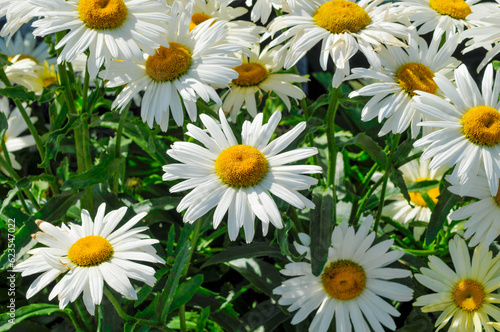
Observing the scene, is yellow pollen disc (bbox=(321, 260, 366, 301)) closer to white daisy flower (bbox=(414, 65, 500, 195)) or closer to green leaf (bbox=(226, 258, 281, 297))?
green leaf (bbox=(226, 258, 281, 297))

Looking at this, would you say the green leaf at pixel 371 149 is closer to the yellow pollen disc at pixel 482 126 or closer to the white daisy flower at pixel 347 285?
the white daisy flower at pixel 347 285

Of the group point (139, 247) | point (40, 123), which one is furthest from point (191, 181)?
point (40, 123)

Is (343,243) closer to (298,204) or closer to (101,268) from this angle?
(298,204)

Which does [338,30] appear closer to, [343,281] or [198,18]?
[198,18]

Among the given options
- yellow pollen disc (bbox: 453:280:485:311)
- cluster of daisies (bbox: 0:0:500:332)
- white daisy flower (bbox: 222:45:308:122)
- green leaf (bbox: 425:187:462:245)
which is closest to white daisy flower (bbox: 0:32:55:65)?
cluster of daisies (bbox: 0:0:500:332)

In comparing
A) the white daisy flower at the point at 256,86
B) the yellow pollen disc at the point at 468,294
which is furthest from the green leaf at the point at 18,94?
the yellow pollen disc at the point at 468,294

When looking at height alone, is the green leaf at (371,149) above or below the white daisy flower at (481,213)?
above

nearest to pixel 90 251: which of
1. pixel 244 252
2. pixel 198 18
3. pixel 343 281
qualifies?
pixel 244 252
